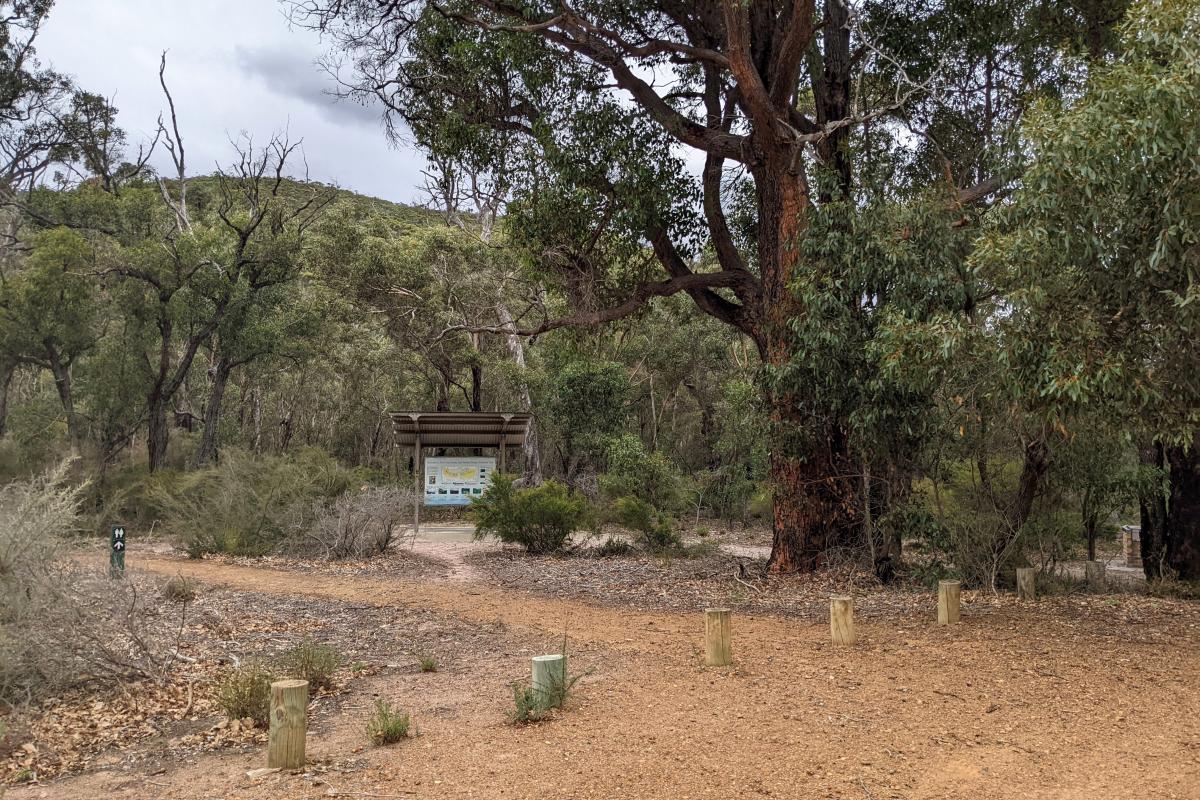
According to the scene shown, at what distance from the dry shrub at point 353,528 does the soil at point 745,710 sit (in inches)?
190

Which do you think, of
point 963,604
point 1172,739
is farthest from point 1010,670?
point 963,604

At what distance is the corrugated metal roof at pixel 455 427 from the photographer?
20953 millimetres

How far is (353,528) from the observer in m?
15.3

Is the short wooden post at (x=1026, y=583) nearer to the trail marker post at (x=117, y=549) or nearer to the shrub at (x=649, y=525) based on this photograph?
the shrub at (x=649, y=525)

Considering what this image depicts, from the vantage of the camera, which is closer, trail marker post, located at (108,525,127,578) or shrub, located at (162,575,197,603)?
trail marker post, located at (108,525,127,578)

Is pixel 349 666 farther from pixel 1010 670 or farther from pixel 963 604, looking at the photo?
pixel 963 604

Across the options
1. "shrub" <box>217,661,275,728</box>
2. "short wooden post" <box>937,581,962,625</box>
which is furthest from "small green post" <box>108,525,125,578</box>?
"short wooden post" <box>937,581,962,625</box>

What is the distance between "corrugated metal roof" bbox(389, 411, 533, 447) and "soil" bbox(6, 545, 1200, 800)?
10646 mm

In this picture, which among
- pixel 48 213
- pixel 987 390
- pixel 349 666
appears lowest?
pixel 349 666

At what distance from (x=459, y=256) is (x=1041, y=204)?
70.4 feet

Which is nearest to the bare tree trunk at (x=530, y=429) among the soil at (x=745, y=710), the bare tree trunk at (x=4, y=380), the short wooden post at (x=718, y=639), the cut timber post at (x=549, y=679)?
the bare tree trunk at (x=4, y=380)

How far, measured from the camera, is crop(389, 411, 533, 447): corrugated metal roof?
21.0 meters

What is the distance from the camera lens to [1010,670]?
6.76 m

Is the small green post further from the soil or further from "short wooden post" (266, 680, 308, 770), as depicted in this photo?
"short wooden post" (266, 680, 308, 770)
